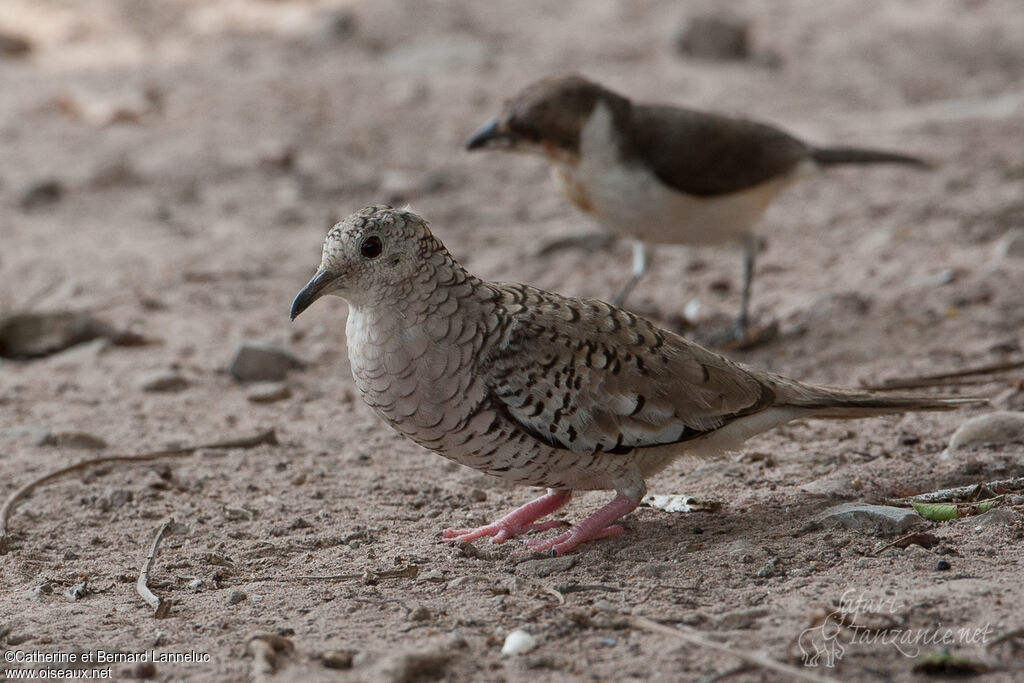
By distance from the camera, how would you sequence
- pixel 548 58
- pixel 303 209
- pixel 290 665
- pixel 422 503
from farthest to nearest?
pixel 548 58 → pixel 303 209 → pixel 422 503 → pixel 290 665

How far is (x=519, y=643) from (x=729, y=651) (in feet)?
1.75

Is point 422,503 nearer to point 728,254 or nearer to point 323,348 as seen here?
point 323,348

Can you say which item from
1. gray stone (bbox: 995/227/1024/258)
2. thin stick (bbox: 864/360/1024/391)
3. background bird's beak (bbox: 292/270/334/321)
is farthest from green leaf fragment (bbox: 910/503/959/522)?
gray stone (bbox: 995/227/1024/258)

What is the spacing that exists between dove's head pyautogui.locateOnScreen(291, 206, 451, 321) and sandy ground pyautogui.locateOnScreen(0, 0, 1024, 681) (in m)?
0.84

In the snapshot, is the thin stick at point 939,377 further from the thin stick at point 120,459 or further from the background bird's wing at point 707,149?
the thin stick at point 120,459

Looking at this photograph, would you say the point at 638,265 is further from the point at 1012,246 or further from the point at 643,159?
the point at 1012,246

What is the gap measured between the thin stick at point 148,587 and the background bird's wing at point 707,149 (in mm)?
3059

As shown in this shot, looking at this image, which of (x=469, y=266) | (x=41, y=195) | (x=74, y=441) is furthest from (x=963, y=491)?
(x=41, y=195)

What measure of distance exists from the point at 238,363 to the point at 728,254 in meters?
3.11

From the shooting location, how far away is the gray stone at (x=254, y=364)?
18.5ft

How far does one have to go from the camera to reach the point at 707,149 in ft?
20.0

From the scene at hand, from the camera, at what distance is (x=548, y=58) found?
10.1 metres

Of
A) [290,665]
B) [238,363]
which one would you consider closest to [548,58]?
[238,363]

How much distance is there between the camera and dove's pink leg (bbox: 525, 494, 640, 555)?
149 inches
